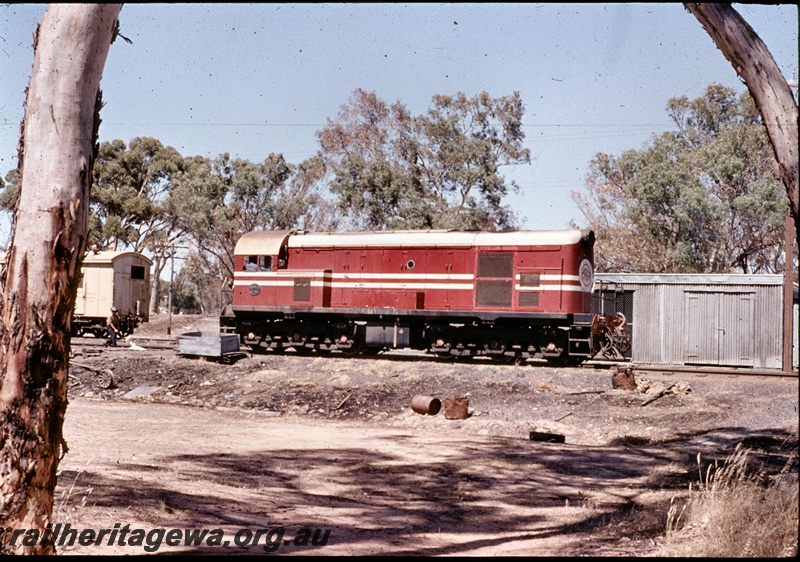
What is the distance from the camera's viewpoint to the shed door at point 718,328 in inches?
1022

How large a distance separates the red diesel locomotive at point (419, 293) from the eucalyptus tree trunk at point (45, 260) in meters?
17.3

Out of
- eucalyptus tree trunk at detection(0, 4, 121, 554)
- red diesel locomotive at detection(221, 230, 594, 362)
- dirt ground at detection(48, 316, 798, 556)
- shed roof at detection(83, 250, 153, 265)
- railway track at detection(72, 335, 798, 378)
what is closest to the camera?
eucalyptus tree trunk at detection(0, 4, 121, 554)

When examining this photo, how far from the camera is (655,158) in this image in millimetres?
41375

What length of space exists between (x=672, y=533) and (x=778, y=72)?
4.21m

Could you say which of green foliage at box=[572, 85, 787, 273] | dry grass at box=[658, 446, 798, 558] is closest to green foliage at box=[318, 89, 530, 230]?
green foliage at box=[572, 85, 787, 273]

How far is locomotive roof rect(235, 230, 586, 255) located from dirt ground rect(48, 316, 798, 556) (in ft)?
12.1

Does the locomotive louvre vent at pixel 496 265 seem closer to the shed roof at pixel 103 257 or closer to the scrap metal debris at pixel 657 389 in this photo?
the scrap metal debris at pixel 657 389

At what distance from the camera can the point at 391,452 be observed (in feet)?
41.3

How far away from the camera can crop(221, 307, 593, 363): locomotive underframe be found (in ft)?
71.1

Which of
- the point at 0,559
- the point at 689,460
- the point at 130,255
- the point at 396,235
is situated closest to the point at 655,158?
the point at 396,235

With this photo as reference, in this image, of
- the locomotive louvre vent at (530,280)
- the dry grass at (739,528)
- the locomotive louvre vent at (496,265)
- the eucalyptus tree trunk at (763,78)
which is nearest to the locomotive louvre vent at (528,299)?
the locomotive louvre vent at (530,280)

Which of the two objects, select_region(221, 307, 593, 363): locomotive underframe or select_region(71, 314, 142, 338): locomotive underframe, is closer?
select_region(221, 307, 593, 363): locomotive underframe

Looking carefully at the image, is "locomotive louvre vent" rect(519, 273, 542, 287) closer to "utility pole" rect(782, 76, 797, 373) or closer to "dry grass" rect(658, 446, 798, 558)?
"utility pole" rect(782, 76, 797, 373)

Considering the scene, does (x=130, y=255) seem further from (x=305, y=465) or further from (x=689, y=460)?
(x=689, y=460)
